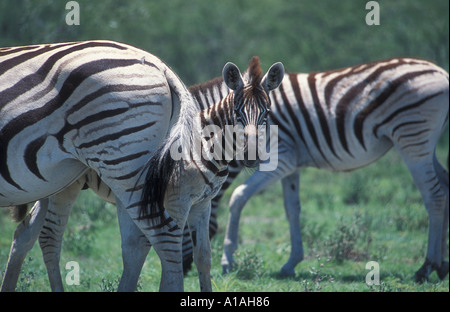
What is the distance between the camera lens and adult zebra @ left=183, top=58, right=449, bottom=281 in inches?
250

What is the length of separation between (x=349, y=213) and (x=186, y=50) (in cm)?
1042

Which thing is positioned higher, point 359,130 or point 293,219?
point 359,130

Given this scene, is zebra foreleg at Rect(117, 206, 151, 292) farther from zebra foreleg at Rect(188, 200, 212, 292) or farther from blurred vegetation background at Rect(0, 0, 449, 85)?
blurred vegetation background at Rect(0, 0, 449, 85)

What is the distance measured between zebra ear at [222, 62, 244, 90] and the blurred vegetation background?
919 cm

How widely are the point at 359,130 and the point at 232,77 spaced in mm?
2602

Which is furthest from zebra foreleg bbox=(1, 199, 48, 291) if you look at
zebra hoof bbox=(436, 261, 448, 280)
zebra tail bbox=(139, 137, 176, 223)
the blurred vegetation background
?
A: the blurred vegetation background

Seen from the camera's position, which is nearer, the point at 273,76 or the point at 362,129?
the point at 273,76

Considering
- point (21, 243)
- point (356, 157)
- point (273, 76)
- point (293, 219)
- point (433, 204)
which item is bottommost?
point (293, 219)

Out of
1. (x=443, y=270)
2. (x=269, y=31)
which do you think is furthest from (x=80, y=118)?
(x=269, y=31)

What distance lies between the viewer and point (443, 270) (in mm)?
6367

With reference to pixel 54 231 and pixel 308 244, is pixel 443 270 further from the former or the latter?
pixel 54 231

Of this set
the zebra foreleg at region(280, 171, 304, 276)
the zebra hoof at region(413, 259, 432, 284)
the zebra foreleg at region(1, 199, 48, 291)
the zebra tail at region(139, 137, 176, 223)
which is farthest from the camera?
the zebra foreleg at region(280, 171, 304, 276)

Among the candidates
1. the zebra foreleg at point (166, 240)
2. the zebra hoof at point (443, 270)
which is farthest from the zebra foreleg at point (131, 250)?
the zebra hoof at point (443, 270)
